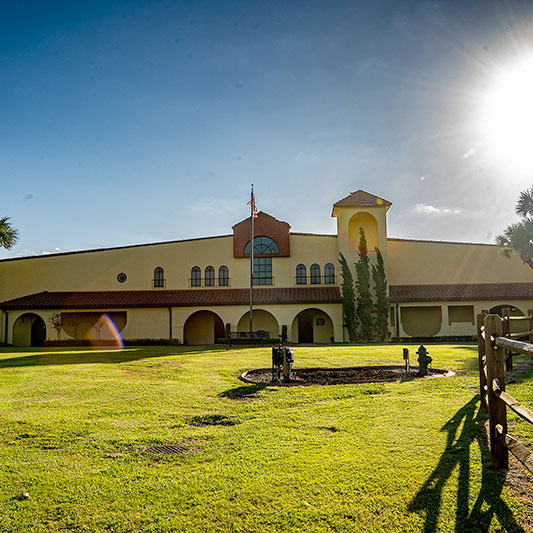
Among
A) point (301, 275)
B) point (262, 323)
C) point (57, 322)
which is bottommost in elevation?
point (262, 323)

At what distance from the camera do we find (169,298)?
3312 centimetres

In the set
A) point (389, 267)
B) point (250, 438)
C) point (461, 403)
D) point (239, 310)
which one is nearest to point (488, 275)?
point (389, 267)

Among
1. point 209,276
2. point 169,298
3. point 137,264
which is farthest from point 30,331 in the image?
point 209,276

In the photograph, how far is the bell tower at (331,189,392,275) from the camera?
33281 mm

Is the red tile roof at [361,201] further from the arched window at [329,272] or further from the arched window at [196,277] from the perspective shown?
the arched window at [196,277]

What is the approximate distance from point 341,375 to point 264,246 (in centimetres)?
2321

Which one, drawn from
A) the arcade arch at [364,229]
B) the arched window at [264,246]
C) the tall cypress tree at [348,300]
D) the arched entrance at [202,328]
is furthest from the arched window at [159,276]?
the arcade arch at [364,229]

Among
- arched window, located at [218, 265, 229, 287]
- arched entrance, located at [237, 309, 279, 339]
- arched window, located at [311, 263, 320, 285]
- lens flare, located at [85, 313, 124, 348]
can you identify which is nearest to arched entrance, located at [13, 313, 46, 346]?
lens flare, located at [85, 313, 124, 348]

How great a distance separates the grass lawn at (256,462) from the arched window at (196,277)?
2522 cm

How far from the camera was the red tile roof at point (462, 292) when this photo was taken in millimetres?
31452

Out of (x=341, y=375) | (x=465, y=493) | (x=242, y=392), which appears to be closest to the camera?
(x=465, y=493)

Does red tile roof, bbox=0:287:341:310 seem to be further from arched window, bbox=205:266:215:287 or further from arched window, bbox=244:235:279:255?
arched window, bbox=244:235:279:255

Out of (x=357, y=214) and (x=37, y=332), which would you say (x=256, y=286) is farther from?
(x=37, y=332)

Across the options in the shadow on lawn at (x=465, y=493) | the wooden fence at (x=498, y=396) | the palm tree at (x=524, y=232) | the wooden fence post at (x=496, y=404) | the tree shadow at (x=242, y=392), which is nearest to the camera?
the shadow on lawn at (x=465, y=493)
